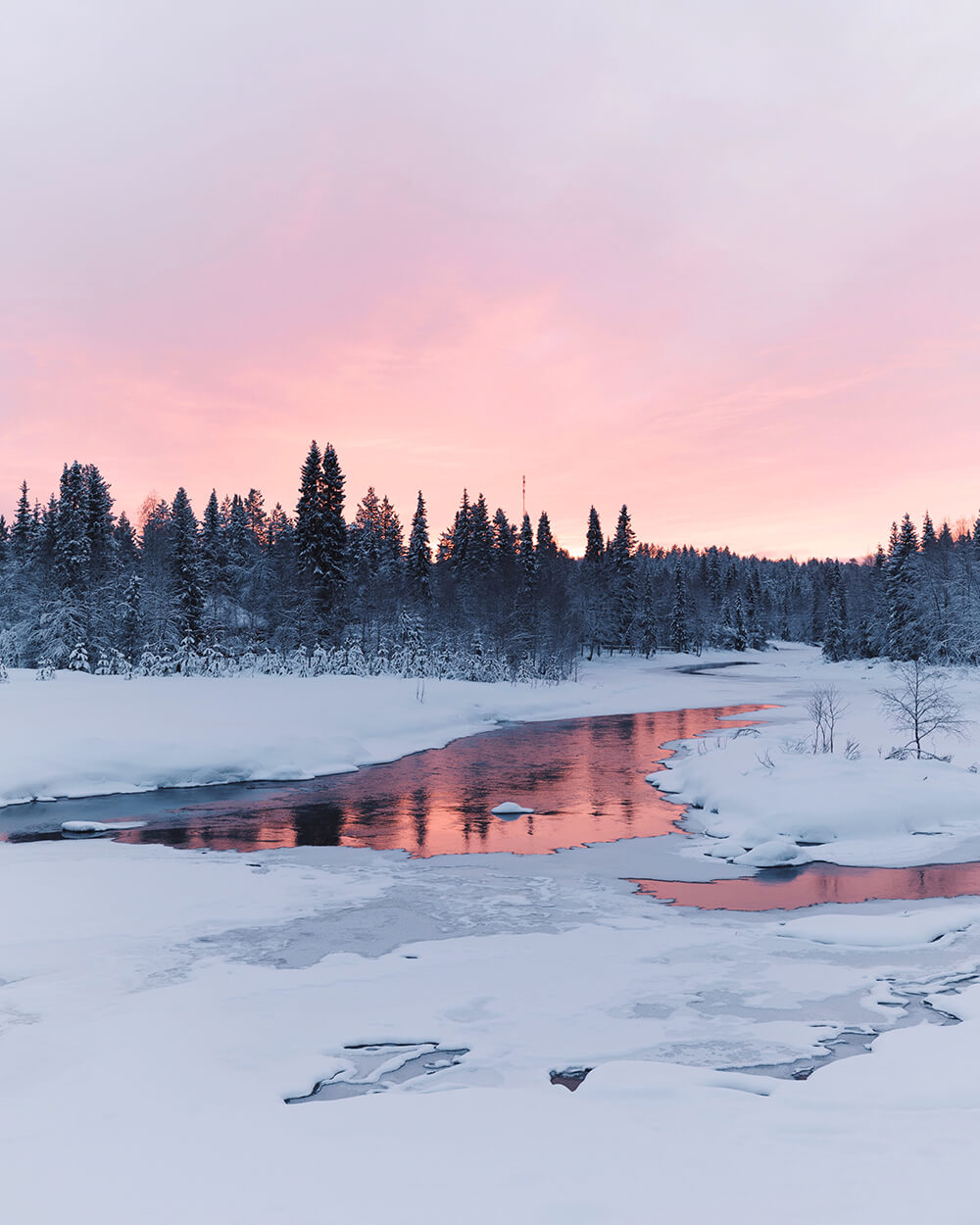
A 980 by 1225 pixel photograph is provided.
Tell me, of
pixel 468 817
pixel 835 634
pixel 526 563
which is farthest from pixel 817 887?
pixel 835 634

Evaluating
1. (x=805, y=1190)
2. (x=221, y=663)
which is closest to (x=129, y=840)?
(x=805, y=1190)

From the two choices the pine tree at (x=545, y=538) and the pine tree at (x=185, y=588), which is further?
the pine tree at (x=545, y=538)

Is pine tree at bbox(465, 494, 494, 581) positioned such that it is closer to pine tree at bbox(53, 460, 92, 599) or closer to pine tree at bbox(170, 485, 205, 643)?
pine tree at bbox(170, 485, 205, 643)

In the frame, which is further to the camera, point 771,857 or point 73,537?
point 73,537

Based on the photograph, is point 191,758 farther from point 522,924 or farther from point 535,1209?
point 535,1209

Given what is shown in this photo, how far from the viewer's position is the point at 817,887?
1148cm

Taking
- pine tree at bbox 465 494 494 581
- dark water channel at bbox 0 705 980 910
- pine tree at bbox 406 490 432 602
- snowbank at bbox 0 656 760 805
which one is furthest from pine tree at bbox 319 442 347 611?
dark water channel at bbox 0 705 980 910

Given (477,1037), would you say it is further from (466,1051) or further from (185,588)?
(185,588)

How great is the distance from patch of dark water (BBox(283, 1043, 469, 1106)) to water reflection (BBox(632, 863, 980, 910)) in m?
5.36

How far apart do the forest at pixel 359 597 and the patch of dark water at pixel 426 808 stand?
41.4 ft

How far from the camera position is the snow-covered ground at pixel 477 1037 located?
3736 mm

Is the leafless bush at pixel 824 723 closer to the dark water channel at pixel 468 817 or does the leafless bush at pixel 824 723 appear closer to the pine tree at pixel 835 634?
the dark water channel at pixel 468 817

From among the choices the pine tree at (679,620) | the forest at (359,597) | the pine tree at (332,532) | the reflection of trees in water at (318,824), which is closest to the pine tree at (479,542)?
the forest at (359,597)

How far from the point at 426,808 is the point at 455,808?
2.03 ft
